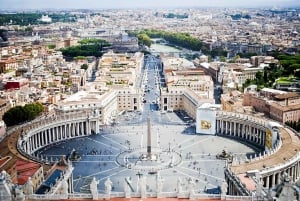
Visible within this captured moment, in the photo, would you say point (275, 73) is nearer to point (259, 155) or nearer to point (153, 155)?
point (259, 155)

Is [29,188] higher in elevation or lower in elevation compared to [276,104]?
higher

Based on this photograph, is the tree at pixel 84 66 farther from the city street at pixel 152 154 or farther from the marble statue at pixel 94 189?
the marble statue at pixel 94 189

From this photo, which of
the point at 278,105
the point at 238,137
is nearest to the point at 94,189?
the point at 238,137

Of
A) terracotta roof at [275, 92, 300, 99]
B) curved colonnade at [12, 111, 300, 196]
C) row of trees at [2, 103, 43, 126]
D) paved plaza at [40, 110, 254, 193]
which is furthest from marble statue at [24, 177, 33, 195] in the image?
terracotta roof at [275, 92, 300, 99]

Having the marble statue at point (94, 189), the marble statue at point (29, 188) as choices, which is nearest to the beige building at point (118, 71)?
the marble statue at point (29, 188)

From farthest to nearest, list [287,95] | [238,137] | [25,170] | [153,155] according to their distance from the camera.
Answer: [287,95], [238,137], [153,155], [25,170]

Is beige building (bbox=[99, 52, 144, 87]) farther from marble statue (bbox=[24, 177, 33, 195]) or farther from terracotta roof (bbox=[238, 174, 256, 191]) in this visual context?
marble statue (bbox=[24, 177, 33, 195])
